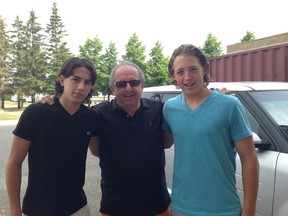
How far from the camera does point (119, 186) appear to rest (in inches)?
96.7

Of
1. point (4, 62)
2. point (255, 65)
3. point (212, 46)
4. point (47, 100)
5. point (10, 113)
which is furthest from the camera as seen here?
point (4, 62)

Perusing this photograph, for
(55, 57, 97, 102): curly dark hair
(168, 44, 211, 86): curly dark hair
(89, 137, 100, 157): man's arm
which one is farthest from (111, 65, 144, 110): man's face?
(168, 44, 211, 86): curly dark hair

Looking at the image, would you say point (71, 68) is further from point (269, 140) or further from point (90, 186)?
point (90, 186)

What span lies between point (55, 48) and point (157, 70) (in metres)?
19.4

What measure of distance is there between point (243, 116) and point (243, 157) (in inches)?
9.1

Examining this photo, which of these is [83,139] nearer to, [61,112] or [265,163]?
[61,112]

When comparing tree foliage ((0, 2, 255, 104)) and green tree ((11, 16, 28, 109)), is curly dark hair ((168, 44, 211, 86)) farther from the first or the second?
green tree ((11, 16, 28, 109))

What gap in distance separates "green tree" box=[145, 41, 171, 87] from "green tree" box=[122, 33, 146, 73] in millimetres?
1061

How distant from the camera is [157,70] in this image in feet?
132

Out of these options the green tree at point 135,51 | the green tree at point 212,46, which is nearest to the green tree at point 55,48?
the green tree at point 135,51

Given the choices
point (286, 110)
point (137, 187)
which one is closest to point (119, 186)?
point (137, 187)

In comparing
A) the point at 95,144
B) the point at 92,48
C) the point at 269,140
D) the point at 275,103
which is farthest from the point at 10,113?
the point at 269,140

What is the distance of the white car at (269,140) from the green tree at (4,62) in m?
46.3

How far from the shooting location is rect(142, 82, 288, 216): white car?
254 cm
